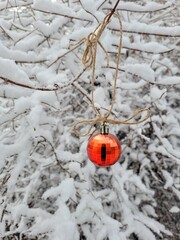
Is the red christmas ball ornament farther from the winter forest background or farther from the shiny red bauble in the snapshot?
the winter forest background

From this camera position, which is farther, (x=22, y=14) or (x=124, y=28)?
(x=22, y=14)

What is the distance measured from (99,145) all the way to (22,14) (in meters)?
Answer: 2.25

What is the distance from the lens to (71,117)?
3.13 meters

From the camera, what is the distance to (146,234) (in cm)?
285

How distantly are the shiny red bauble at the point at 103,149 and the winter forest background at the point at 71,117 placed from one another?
0.85 ft

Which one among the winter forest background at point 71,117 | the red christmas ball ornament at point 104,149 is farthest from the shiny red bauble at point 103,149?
the winter forest background at point 71,117

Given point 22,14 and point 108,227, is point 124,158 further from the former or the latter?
point 22,14

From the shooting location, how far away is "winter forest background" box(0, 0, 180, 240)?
1.82m

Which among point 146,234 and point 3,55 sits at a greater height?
point 3,55

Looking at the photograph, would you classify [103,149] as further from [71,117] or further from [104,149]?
[71,117]

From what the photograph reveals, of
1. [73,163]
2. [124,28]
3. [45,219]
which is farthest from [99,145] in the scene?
[45,219]

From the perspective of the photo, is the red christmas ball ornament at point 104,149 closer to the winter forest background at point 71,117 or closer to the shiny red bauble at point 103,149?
the shiny red bauble at point 103,149

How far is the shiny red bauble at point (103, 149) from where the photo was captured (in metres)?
1.36

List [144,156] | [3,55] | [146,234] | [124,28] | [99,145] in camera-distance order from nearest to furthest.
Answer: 1. [99,145]
2. [3,55]
3. [124,28]
4. [146,234]
5. [144,156]
